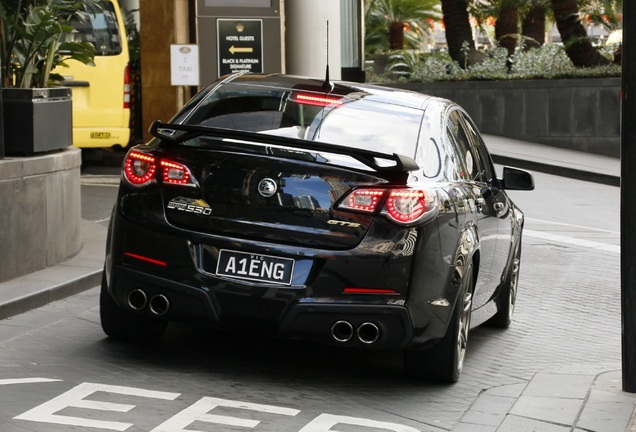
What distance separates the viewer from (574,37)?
25562mm

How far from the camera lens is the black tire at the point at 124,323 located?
6.14m

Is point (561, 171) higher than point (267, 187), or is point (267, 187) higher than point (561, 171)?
point (267, 187)

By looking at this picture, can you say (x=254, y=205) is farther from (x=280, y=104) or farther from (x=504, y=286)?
(x=504, y=286)

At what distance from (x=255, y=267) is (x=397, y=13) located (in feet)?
118

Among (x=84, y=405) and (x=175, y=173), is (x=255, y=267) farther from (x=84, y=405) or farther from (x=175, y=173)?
(x=84, y=405)

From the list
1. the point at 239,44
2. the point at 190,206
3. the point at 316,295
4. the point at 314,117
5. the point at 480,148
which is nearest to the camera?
the point at 316,295

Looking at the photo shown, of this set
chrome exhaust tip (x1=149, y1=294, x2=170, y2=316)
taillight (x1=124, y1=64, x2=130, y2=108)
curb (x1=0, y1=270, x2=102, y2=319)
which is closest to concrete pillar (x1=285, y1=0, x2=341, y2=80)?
taillight (x1=124, y1=64, x2=130, y2=108)

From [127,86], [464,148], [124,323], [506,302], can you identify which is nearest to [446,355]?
[464,148]

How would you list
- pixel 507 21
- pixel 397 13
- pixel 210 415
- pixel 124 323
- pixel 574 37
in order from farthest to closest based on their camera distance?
pixel 397 13
pixel 507 21
pixel 574 37
pixel 124 323
pixel 210 415

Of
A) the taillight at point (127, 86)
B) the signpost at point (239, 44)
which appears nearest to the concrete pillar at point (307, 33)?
the signpost at point (239, 44)

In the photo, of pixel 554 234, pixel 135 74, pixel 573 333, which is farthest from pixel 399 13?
pixel 573 333

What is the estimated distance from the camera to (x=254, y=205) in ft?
17.7

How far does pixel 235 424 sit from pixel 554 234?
8529mm

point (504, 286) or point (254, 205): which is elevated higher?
point (254, 205)
